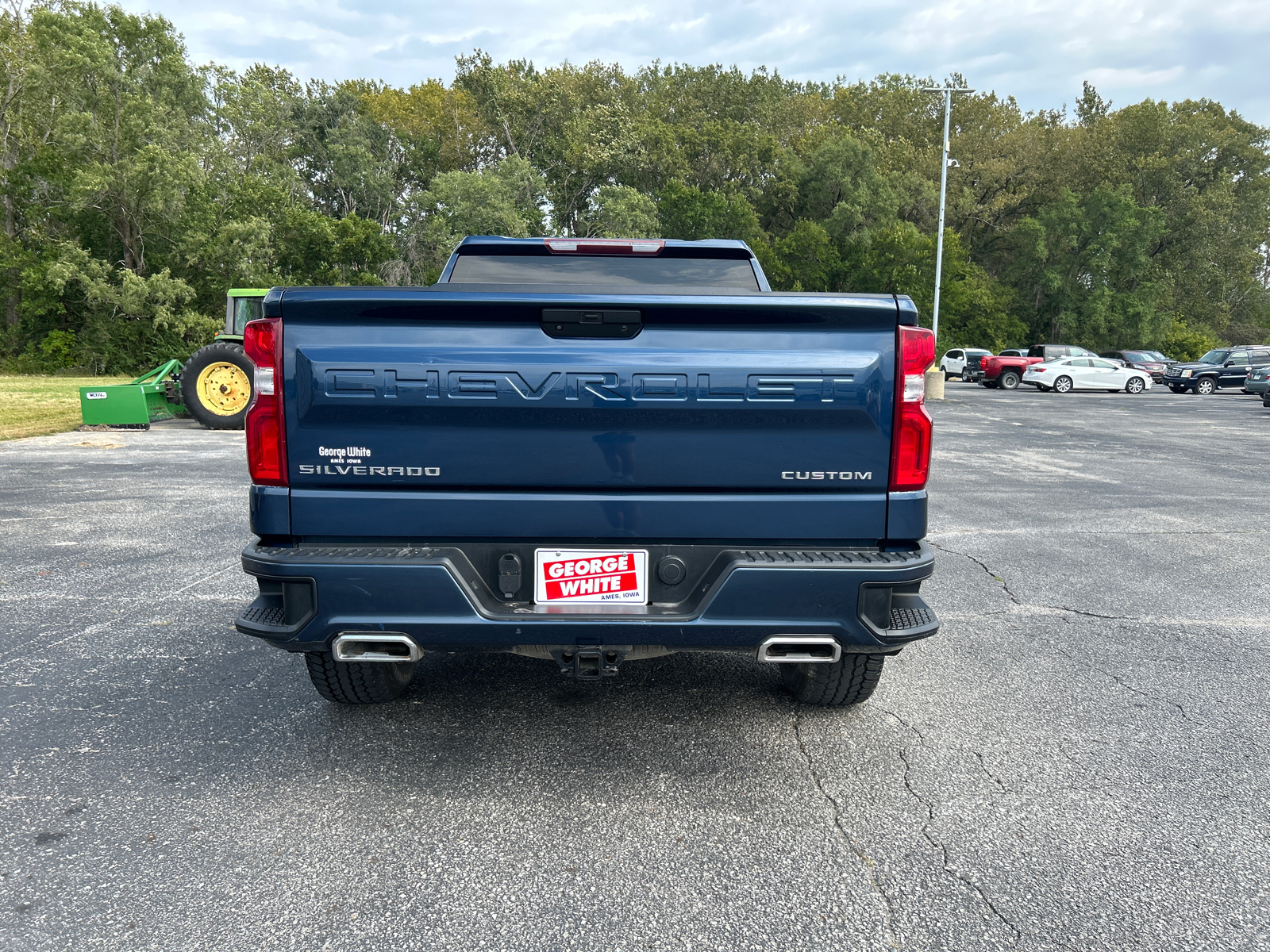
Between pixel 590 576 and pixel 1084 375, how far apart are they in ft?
122

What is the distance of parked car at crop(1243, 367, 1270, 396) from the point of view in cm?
3203

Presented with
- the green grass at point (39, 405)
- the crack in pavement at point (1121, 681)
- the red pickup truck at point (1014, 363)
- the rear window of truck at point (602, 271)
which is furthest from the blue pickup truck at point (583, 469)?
the red pickup truck at point (1014, 363)

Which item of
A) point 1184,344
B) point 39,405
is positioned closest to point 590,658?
point 39,405

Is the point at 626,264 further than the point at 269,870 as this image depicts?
Yes

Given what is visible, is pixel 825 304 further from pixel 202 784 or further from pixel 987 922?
pixel 202 784

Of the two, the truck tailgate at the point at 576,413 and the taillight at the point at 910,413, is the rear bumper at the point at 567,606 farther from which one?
the taillight at the point at 910,413

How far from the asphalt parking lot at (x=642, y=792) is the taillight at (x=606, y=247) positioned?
2071mm

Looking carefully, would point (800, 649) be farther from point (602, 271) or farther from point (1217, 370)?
point (1217, 370)

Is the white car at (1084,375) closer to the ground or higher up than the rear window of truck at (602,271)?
closer to the ground

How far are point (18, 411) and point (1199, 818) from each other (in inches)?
833

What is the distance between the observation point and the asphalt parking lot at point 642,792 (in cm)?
243

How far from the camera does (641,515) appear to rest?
294cm

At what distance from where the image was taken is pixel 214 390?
1503 cm

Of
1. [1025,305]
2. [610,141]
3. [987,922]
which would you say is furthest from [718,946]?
[1025,305]
